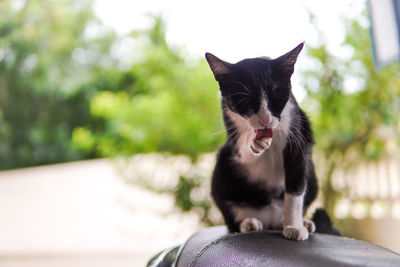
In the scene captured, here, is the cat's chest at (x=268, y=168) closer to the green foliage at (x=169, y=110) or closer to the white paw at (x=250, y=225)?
the white paw at (x=250, y=225)

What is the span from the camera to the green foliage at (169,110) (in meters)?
2.43

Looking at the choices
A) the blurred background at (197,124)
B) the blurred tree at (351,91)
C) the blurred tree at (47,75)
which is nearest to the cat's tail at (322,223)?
the blurred background at (197,124)

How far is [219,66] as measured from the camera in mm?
814

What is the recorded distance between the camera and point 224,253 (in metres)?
0.69

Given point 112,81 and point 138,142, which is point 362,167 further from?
point 112,81

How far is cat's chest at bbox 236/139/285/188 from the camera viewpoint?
0.87 m

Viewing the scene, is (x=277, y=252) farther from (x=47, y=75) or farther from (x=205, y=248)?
(x=47, y=75)

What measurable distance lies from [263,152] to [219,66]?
0.21 metres

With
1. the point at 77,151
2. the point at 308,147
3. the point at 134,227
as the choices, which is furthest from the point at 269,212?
the point at 77,151

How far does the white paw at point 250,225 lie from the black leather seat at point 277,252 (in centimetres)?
7

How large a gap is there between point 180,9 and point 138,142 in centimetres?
99

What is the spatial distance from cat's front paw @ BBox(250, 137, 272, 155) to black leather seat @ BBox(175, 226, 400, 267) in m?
0.17

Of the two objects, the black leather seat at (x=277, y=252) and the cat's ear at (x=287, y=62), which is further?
the cat's ear at (x=287, y=62)

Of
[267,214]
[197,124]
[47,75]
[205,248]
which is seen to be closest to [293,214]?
[267,214]
